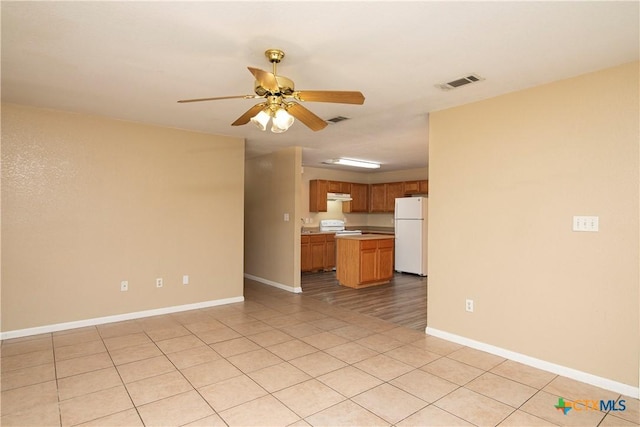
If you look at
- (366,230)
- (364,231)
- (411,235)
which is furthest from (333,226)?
(411,235)

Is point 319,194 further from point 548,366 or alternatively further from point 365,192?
point 548,366

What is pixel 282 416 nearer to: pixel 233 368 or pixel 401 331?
pixel 233 368

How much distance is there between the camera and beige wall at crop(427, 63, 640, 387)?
252cm

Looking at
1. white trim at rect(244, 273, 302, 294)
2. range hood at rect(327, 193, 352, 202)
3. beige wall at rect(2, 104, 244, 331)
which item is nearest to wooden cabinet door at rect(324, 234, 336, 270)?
range hood at rect(327, 193, 352, 202)

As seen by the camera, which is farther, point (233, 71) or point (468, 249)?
point (468, 249)

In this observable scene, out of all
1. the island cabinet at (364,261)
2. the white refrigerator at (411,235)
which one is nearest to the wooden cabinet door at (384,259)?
the island cabinet at (364,261)

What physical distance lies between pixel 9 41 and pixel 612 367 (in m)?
4.78

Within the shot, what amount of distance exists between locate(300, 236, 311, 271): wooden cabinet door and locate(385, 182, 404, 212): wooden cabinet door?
7.86ft

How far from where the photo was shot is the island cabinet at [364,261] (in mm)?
5953

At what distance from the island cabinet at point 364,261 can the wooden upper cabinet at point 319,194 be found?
174cm

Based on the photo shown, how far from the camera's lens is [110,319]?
4062mm

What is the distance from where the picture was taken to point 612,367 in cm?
255

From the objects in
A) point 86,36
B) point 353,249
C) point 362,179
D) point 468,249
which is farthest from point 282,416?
point 362,179

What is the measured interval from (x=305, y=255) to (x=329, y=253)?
2.22 ft
